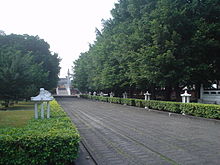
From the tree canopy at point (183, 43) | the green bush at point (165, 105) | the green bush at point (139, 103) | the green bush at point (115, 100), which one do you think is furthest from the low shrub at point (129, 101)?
the tree canopy at point (183, 43)

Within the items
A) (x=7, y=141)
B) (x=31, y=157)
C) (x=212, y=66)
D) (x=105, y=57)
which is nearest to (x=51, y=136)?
(x=31, y=157)

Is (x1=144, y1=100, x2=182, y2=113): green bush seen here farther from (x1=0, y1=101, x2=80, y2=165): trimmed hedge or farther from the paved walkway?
(x1=0, y1=101, x2=80, y2=165): trimmed hedge

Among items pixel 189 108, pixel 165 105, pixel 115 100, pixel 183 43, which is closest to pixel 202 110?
pixel 189 108

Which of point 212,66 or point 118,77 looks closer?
point 212,66

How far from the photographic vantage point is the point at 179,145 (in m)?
6.63

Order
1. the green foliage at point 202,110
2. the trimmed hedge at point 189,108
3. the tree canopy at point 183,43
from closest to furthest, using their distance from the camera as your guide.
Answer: the green foliage at point 202,110
the trimmed hedge at point 189,108
the tree canopy at point 183,43

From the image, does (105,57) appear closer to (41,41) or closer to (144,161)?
(41,41)

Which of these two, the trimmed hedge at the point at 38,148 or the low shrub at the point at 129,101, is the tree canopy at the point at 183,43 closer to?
the low shrub at the point at 129,101

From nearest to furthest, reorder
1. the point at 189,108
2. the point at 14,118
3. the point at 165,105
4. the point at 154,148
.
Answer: the point at 154,148 < the point at 14,118 < the point at 189,108 < the point at 165,105

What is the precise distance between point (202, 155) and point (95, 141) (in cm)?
332

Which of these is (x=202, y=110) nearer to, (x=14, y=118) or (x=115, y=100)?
(x=14, y=118)

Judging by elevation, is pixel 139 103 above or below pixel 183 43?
below

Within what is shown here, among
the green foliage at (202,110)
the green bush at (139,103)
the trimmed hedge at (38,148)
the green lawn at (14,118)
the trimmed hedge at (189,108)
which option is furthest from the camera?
the green bush at (139,103)

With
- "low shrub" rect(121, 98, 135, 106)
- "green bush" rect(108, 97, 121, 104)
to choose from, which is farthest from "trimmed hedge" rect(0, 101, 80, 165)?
"green bush" rect(108, 97, 121, 104)
